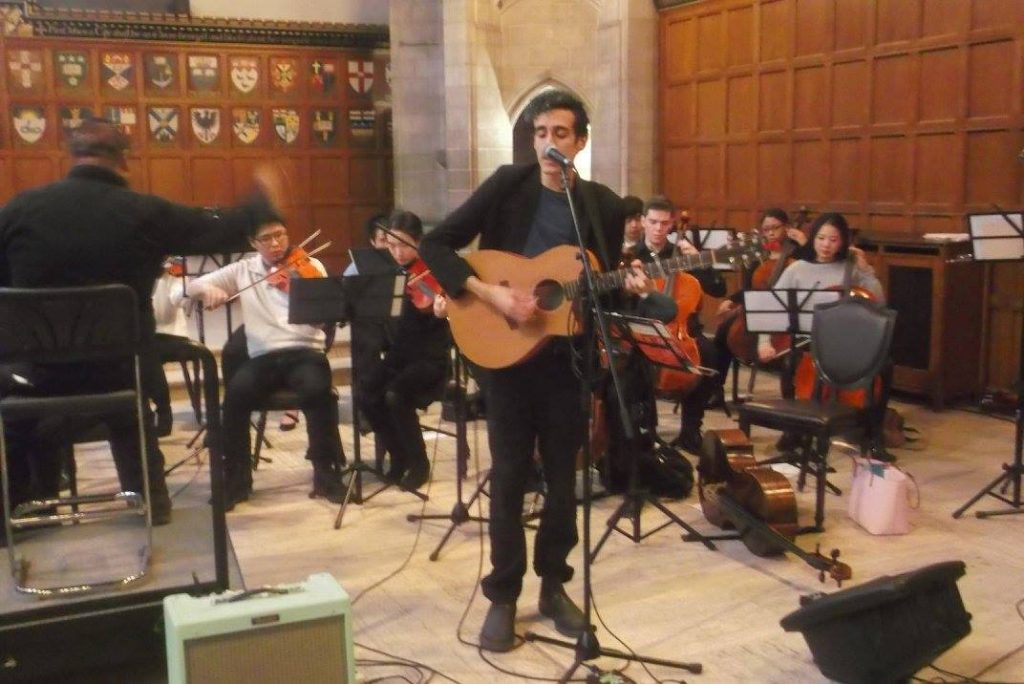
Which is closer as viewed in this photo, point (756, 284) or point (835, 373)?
point (835, 373)

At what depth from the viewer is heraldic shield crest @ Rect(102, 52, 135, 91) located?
1098 centimetres

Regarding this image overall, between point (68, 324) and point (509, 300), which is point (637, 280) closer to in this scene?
point (509, 300)

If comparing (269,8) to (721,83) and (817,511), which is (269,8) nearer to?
(721,83)

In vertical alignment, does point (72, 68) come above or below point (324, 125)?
above

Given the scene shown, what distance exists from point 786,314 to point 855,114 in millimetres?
3264

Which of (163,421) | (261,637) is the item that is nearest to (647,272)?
(261,637)

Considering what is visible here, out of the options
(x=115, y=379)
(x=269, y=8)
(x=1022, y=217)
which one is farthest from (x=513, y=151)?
(x=115, y=379)

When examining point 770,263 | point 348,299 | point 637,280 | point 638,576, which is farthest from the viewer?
point 770,263

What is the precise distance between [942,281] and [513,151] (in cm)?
470

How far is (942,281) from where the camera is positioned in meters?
7.08

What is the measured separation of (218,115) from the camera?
11.5 metres

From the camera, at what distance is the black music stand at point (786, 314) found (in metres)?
5.63

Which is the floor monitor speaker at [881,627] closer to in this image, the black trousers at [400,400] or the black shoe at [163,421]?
the black shoe at [163,421]

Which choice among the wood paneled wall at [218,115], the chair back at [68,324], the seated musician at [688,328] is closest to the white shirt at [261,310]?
the seated musician at [688,328]
